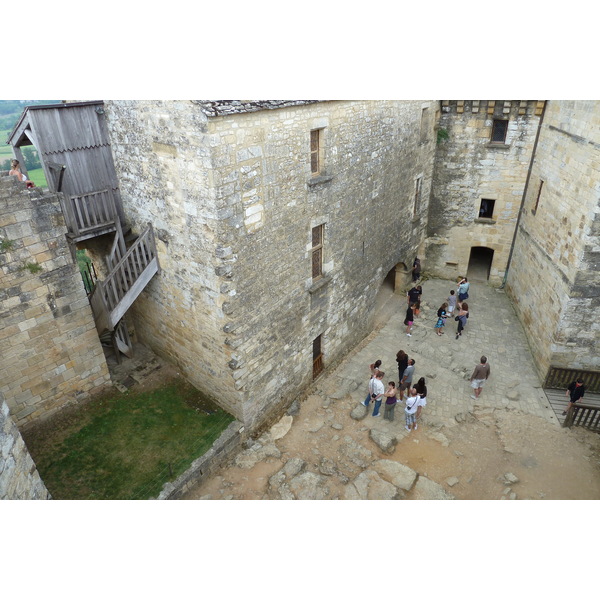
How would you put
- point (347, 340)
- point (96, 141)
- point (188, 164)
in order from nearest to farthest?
point (188, 164)
point (96, 141)
point (347, 340)

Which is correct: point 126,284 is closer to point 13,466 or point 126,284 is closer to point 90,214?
point 90,214

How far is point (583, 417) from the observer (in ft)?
33.6

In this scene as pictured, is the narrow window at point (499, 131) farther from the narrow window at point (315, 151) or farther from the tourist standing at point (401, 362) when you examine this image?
the tourist standing at point (401, 362)

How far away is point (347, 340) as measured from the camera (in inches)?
506

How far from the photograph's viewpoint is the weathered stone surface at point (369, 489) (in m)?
8.58

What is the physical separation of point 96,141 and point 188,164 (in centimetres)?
275

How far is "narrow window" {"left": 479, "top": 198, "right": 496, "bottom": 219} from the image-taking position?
51.3 ft

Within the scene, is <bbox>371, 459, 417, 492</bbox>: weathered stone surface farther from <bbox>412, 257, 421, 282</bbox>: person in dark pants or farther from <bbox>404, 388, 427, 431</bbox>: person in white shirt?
<bbox>412, 257, 421, 282</bbox>: person in dark pants

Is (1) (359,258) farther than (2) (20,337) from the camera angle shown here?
Yes

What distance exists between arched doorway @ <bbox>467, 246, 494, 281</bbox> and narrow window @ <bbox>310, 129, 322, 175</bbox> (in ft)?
32.3

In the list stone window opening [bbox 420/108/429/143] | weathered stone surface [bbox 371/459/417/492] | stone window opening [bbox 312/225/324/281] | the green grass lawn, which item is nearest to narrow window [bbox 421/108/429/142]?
stone window opening [bbox 420/108/429/143]

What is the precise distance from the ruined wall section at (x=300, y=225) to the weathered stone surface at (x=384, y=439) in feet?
7.23

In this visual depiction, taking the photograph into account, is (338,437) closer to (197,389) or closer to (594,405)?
(197,389)

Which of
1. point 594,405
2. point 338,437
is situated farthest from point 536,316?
point 338,437
